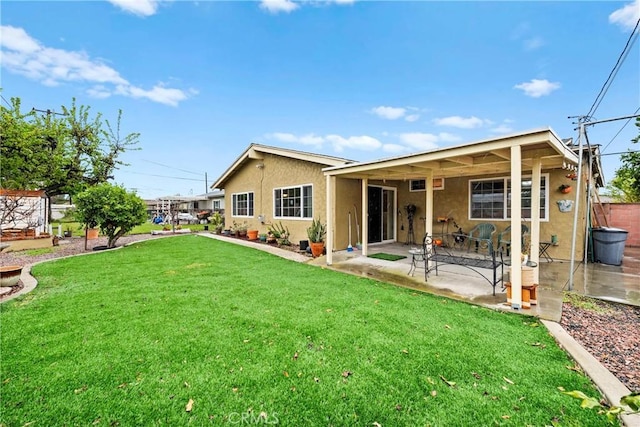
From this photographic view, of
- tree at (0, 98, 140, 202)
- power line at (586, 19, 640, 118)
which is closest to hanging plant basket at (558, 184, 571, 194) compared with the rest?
power line at (586, 19, 640, 118)

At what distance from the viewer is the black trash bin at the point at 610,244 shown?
7078 mm

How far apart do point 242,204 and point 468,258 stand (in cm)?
1160

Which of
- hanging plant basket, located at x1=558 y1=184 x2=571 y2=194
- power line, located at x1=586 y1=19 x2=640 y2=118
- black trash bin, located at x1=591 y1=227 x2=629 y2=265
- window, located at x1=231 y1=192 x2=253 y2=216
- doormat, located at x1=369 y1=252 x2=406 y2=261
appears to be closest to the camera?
power line, located at x1=586 y1=19 x2=640 y2=118

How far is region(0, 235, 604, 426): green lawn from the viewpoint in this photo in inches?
86.7

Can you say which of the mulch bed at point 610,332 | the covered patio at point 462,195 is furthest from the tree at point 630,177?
the mulch bed at point 610,332

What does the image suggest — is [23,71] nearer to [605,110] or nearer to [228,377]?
[228,377]

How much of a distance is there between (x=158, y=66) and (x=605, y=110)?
16405 mm

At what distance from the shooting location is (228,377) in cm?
260

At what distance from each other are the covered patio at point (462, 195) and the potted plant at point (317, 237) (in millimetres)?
377

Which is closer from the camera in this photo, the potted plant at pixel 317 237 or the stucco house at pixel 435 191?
the stucco house at pixel 435 191

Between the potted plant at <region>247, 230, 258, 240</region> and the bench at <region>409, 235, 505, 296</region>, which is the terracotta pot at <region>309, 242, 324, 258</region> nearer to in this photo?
the bench at <region>409, 235, 505, 296</region>

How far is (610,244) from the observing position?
283 inches

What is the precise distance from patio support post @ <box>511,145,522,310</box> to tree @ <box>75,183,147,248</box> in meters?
10.8

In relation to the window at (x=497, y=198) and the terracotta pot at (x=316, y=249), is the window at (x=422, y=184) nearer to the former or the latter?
the window at (x=497, y=198)
